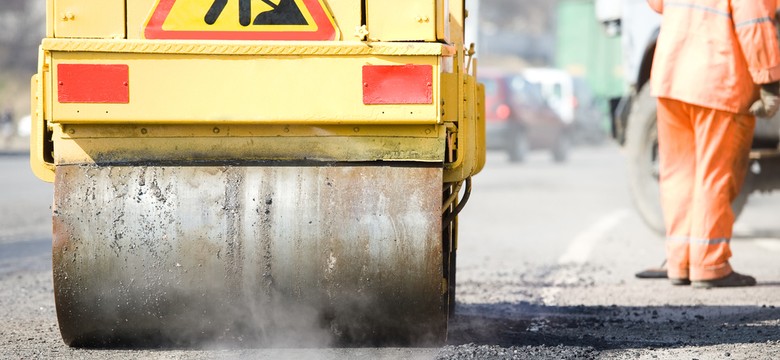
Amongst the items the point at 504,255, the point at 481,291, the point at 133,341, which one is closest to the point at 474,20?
the point at 504,255

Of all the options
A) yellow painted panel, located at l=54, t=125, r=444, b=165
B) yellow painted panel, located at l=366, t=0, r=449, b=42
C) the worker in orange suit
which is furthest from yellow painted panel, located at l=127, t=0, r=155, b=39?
the worker in orange suit

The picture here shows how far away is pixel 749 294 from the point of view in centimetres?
658

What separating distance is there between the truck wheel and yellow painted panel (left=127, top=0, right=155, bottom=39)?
17.8 ft

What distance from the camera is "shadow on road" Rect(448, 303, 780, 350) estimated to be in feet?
16.6

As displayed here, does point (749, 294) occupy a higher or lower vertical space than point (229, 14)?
lower

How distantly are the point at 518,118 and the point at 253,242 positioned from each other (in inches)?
764

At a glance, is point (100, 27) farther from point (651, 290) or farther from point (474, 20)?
point (474, 20)

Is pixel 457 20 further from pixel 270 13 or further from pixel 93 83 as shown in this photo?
pixel 93 83

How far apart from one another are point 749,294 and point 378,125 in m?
2.78

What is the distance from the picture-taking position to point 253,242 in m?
4.57

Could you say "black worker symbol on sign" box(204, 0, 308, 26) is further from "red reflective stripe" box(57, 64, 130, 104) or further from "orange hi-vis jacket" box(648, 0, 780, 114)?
"orange hi-vis jacket" box(648, 0, 780, 114)

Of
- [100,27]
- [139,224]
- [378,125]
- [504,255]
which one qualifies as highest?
[100,27]

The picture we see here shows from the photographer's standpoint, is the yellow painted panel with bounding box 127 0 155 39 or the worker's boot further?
the worker's boot

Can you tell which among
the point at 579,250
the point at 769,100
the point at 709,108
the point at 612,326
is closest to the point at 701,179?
the point at 709,108
